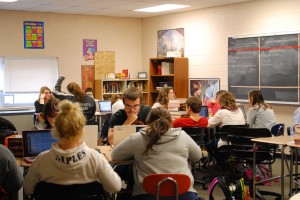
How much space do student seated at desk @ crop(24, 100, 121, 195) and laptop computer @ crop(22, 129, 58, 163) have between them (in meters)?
0.92

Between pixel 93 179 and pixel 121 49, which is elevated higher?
pixel 121 49

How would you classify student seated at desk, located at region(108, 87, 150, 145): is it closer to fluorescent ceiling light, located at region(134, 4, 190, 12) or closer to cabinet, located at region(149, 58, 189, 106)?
fluorescent ceiling light, located at region(134, 4, 190, 12)

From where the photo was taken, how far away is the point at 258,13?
9000 millimetres

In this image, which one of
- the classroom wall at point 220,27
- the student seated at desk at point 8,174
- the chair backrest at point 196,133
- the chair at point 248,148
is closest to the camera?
the student seated at desk at point 8,174

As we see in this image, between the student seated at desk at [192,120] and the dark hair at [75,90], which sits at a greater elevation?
the dark hair at [75,90]

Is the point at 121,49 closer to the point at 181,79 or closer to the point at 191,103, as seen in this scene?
the point at 181,79

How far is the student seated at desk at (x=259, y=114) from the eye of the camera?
671 cm

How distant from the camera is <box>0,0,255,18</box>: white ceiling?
9359mm

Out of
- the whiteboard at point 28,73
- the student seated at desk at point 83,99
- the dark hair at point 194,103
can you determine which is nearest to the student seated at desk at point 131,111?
the dark hair at point 194,103

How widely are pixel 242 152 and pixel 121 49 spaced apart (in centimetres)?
665

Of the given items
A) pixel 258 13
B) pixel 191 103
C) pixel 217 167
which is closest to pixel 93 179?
pixel 191 103

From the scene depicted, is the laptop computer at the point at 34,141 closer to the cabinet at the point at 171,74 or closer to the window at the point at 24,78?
the window at the point at 24,78

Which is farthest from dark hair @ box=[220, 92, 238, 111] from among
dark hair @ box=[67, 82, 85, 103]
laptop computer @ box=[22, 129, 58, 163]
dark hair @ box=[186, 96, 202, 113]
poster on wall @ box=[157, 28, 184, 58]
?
poster on wall @ box=[157, 28, 184, 58]

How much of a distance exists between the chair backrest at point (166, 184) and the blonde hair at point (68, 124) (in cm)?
64
